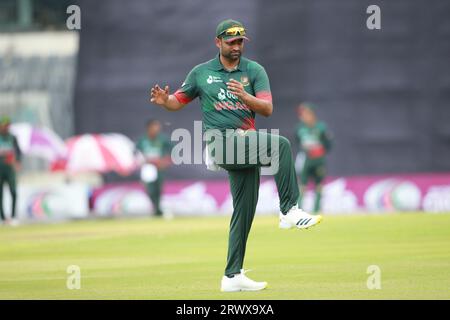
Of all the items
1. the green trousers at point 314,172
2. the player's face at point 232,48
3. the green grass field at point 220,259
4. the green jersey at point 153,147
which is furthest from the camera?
the green jersey at point 153,147

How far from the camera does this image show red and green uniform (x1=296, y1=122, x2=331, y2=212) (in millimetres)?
23609

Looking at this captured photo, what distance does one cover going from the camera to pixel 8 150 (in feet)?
81.5

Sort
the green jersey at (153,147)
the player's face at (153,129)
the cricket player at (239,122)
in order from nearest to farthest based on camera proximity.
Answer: the cricket player at (239,122) < the player's face at (153,129) < the green jersey at (153,147)

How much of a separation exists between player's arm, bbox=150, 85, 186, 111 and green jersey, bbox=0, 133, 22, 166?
590 inches

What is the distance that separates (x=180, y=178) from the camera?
88.1 ft

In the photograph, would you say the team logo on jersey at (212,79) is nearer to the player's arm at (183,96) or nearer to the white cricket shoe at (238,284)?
the player's arm at (183,96)

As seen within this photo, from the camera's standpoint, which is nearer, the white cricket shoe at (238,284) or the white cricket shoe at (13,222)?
→ the white cricket shoe at (238,284)

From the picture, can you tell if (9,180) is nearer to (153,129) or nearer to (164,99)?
(153,129)

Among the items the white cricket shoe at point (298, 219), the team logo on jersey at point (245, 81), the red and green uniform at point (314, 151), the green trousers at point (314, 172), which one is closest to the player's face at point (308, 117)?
the red and green uniform at point (314, 151)

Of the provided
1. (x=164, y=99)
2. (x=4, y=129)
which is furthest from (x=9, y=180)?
(x=164, y=99)

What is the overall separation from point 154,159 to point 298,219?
53.1 ft

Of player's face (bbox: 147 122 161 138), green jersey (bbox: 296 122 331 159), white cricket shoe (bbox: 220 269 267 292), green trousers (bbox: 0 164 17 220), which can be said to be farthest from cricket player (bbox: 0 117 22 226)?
white cricket shoe (bbox: 220 269 267 292)

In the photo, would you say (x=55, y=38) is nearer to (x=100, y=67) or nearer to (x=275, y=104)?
(x=100, y=67)

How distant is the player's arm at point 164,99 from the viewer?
10164 millimetres
